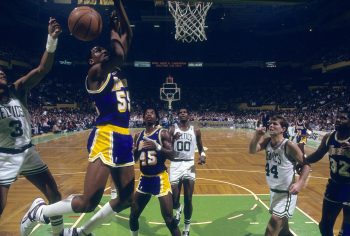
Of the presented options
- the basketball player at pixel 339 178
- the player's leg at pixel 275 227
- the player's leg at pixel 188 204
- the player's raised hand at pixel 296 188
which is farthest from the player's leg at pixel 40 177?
the basketball player at pixel 339 178

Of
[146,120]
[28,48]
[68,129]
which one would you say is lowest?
[68,129]

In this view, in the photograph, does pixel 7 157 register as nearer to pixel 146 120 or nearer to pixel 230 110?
pixel 146 120

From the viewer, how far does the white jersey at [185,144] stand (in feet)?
20.4

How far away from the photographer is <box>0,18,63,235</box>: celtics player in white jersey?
4008mm

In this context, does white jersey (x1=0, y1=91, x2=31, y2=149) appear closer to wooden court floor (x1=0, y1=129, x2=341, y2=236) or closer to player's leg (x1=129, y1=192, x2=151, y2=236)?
player's leg (x1=129, y1=192, x2=151, y2=236)

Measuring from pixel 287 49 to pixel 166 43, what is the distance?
14.3 metres

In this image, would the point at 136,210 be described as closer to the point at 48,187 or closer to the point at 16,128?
the point at 48,187

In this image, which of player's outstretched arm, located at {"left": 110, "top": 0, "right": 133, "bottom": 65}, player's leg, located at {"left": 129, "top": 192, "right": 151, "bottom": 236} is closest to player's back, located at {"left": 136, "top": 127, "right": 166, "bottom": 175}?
player's leg, located at {"left": 129, "top": 192, "right": 151, "bottom": 236}

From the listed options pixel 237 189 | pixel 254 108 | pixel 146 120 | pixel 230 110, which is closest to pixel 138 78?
pixel 230 110

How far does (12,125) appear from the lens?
4.09 m

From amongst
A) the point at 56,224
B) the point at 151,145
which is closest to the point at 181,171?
the point at 151,145

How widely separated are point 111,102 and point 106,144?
46cm

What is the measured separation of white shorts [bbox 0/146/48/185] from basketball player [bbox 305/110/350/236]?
11.5 feet

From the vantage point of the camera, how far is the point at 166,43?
40.2 m
